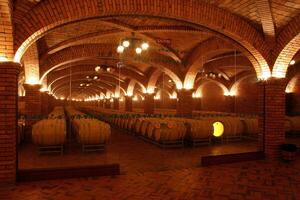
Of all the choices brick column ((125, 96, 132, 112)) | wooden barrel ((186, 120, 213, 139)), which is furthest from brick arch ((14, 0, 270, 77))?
brick column ((125, 96, 132, 112))

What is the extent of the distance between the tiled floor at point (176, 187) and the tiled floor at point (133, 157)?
24.7 inches

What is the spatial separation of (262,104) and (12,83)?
21.9 ft

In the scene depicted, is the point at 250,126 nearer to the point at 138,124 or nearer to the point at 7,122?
the point at 138,124

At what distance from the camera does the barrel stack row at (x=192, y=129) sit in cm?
866

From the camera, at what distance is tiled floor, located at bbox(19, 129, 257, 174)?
6559 mm

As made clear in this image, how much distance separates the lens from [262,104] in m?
7.79

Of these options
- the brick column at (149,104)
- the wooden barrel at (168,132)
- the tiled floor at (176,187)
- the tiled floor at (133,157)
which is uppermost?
the brick column at (149,104)

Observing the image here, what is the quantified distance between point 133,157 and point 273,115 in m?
4.26

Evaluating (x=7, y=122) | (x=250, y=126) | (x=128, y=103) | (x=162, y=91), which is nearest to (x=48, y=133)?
(x=7, y=122)

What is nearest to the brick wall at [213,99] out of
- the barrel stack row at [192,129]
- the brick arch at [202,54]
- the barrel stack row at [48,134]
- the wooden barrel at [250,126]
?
the brick arch at [202,54]

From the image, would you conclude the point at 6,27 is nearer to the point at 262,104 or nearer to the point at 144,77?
the point at 262,104

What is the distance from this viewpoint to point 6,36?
5.18 metres

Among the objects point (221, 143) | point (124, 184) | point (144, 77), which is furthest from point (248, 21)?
point (144, 77)

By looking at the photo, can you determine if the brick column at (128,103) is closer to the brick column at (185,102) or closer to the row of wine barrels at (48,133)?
the brick column at (185,102)
